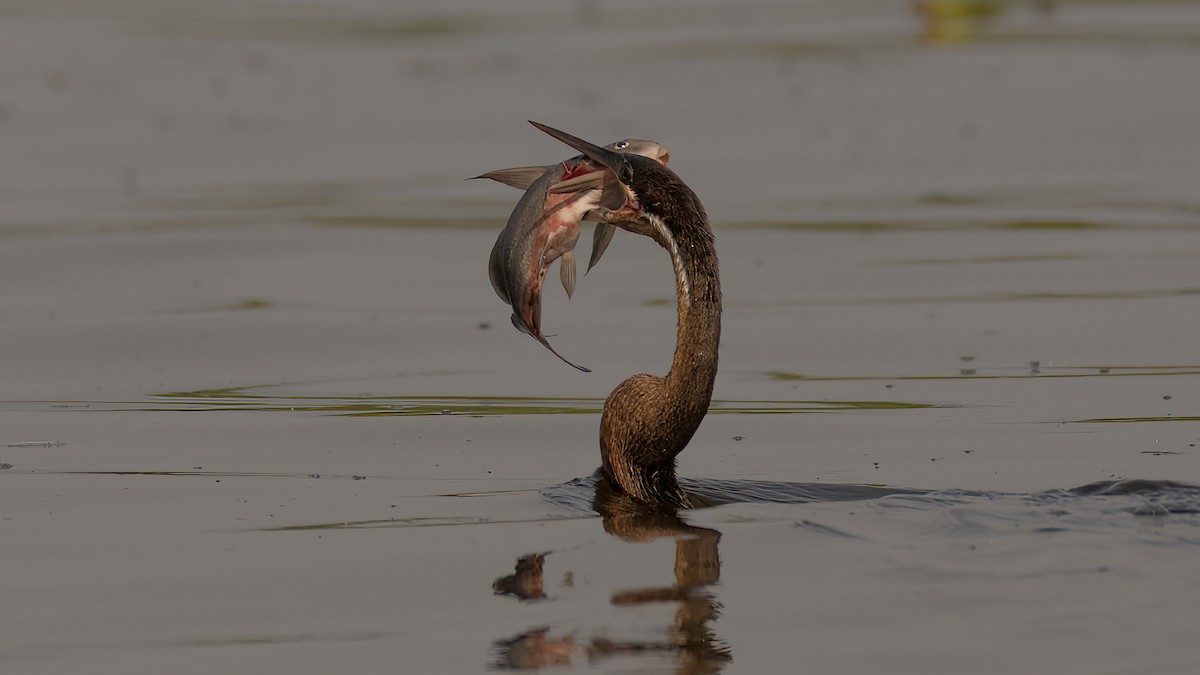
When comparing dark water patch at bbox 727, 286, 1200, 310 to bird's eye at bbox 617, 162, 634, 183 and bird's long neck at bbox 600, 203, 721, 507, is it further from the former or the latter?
bird's eye at bbox 617, 162, 634, 183

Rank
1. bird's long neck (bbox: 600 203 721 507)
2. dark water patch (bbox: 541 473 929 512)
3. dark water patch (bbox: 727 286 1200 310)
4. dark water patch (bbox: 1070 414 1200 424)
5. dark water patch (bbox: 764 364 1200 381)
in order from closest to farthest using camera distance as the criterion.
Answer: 1. bird's long neck (bbox: 600 203 721 507)
2. dark water patch (bbox: 541 473 929 512)
3. dark water patch (bbox: 1070 414 1200 424)
4. dark water patch (bbox: 764 364 1200 381)
5. dark water patch (bbox: 727 286 1200 310)

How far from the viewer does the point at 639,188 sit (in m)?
6.09

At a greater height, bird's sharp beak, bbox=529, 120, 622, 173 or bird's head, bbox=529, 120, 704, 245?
bird's sharp beak, bbox=529, 120, 622, 173

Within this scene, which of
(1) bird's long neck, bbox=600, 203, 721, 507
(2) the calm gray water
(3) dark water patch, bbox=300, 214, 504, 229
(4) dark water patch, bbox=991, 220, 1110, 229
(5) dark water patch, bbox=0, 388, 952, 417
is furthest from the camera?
(3) dark water patch, bbox=300, 214, 504, 229

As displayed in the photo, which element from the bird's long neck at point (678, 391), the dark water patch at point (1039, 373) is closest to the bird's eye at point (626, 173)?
the bird's long neck at point (678, 391)

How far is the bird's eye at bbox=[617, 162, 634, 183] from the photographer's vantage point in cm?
607

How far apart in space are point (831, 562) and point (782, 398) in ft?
8.78

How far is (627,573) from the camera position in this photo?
214 inches

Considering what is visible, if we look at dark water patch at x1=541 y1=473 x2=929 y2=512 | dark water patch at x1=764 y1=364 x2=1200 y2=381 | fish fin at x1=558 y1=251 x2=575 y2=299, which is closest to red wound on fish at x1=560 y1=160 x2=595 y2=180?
fish fin at x1=558 y1=251 x2=575 y2=299

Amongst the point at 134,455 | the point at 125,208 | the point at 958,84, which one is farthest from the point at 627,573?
the point at 958,84

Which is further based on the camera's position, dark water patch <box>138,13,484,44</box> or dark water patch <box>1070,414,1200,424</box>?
dark water patch <box>138,13,484,44</box>

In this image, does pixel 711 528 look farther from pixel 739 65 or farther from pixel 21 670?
pixel 739 65

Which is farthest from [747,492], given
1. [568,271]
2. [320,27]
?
[320,27]

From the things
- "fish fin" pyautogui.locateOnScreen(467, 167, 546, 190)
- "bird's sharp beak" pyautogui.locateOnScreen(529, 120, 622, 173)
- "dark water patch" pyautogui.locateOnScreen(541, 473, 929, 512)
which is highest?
"bird's sharp beak" pyautogui.locateOnScreen(529, 120, 622, 173)
